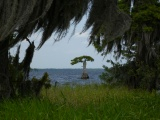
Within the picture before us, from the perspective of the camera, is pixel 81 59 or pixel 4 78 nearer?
pixel 4 78

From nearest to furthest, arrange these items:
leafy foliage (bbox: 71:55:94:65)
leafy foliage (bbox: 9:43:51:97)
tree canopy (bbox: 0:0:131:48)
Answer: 1. tree canopy (bbox: 0:0:131:48)
2. leafy foliage (bbox: 9:43:51:97)
3. leafy foliage (bbox: 71:55:94:65)

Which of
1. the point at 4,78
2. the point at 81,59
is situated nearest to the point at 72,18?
the point at 4,78

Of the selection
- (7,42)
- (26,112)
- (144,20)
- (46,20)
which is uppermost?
(144,20)

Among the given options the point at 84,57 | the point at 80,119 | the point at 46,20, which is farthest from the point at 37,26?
the point at 84,57

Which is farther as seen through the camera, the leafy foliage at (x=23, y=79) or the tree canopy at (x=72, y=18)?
the leafy foliage at (x=23, y=79)

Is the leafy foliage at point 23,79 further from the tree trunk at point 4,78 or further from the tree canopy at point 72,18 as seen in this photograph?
the tree canopy at point 72,18

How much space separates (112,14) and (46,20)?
147 centimetres

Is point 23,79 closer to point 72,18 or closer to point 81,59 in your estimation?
point 72,18

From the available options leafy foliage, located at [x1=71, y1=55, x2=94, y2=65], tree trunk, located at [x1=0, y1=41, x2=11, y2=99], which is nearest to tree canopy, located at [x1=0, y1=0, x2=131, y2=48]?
tree trunk, located at [x1=0, y1=41, x2=11, y2=99]

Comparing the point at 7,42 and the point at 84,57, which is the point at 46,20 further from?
the point at 84,57

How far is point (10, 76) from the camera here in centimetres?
904

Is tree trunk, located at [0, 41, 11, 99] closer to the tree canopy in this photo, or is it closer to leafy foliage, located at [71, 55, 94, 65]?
the tree canopy

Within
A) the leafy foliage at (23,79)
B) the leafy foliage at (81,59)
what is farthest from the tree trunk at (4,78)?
the leafy foliage at (81,59)

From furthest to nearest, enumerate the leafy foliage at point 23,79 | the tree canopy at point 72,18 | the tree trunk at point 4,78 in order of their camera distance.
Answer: the leafy foliage at point 23,79 < the tree trunk at point 4,78 < the tree canopy at point 72,18
